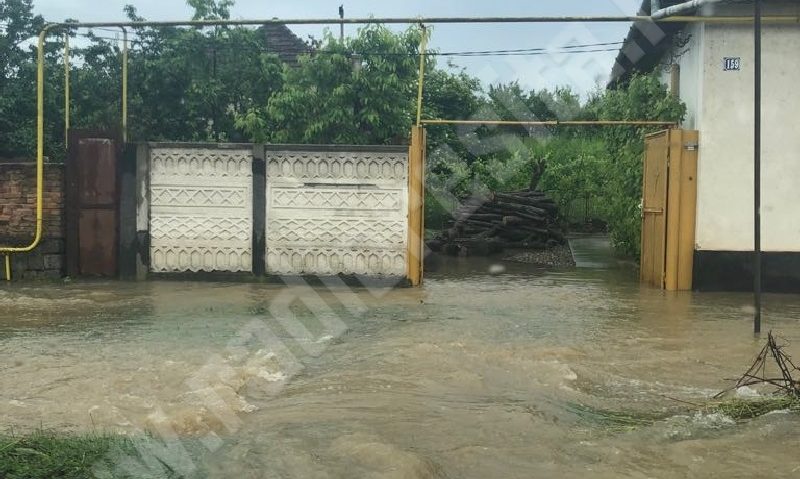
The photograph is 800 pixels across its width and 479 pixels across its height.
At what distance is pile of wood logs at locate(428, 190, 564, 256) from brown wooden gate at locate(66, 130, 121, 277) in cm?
710

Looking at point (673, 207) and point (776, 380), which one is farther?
point (673, 207)

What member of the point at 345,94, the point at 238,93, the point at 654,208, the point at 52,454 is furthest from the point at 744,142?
the point at 238,93

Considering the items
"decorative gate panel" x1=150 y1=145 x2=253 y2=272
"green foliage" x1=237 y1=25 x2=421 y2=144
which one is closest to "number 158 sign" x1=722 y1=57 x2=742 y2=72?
"green foliage" x1=237 y1=25 x2=421 y2=144

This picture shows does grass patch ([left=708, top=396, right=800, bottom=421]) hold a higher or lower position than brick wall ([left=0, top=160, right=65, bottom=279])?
lower

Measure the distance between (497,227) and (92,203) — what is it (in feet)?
28.5

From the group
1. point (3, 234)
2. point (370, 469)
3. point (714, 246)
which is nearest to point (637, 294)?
point (714, 246)

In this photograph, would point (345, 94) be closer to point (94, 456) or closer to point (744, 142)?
point (744, 142)

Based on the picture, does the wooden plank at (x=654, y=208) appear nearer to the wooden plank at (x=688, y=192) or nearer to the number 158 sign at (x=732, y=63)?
the wooden plank at (x=688, y=192)

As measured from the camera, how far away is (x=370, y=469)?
388 cm

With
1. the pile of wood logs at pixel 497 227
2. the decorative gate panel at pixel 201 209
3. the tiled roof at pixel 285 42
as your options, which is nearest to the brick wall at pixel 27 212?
the decorative gate panel at pixel 201 209

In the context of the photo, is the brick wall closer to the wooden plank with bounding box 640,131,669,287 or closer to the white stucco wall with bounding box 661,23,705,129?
the wooden plank with bounding box 640,131,669,287

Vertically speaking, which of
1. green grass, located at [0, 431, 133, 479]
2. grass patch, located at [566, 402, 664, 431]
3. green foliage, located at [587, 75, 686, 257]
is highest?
green foliage, located at [587, 75, 686, 257]

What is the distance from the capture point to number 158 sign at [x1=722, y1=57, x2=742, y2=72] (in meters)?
9.73

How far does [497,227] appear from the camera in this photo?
54.5 feet
